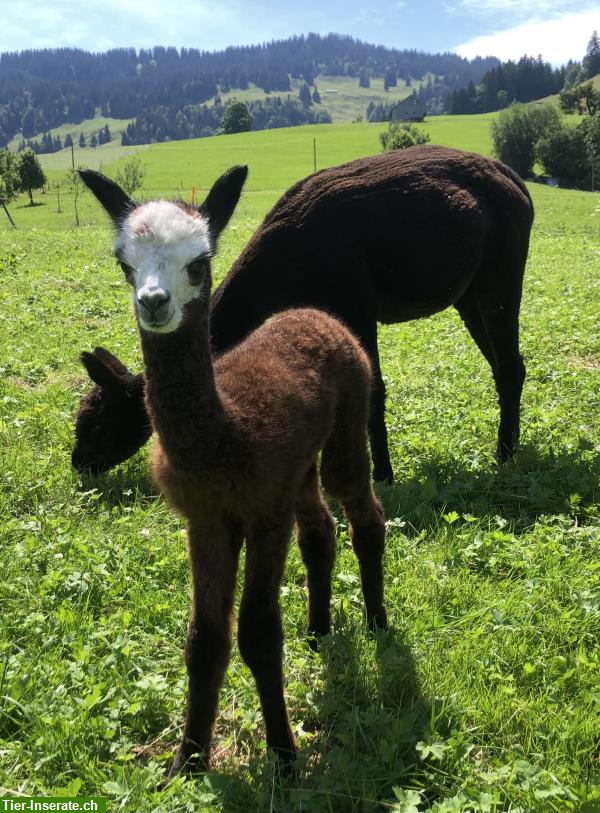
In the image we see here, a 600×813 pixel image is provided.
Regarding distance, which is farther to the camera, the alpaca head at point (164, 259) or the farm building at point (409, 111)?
the farm building at point (409, 111)

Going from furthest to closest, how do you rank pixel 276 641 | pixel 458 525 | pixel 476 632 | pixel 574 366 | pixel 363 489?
pixel 574 366 < pixel 458 525 < pixel 363 489 < pixel 476 632 < pixel 276 641

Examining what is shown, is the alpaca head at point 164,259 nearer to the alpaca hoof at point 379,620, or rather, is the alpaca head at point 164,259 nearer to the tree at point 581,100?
the alpaca hoof at point 379,620

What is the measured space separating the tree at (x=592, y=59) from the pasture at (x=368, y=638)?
15618 cm

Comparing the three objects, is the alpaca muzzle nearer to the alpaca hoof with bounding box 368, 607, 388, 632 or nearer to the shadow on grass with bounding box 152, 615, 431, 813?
the shadow on grass with bounding box 152, 615, 431, 813

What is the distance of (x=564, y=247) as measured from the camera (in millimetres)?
21375

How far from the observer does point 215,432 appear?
9.16 feet

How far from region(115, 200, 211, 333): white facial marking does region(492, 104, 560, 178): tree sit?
75.6 meters

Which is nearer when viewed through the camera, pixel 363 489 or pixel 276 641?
pixel 276 641

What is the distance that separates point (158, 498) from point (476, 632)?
9.32 feet

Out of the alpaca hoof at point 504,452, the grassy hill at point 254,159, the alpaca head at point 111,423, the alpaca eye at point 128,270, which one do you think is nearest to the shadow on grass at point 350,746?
the alpaca eye at point 128,270

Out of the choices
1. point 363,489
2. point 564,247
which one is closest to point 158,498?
point 363,489

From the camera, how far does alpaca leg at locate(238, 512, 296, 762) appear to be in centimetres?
290

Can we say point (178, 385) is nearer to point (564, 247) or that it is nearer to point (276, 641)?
point (276, 641)

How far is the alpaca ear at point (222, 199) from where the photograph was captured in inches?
126
